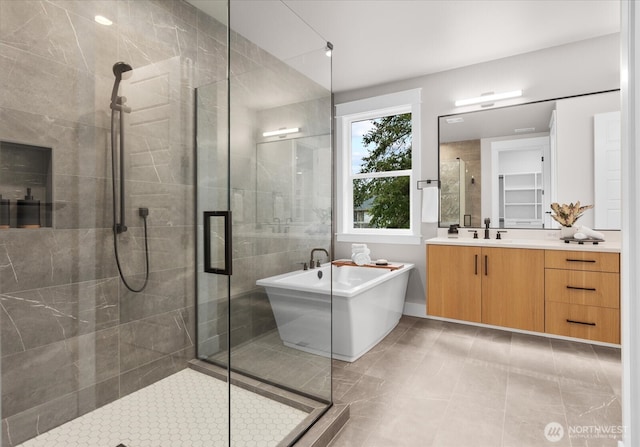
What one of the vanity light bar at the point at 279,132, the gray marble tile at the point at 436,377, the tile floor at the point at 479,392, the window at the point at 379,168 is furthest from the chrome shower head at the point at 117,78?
the window at the point at 379,168

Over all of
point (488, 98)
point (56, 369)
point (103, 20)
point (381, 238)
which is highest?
point (488, 98)

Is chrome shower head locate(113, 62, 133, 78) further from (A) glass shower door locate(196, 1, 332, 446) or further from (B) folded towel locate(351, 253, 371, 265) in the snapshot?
(B) folded towel locate(351, 253, 371, 265)

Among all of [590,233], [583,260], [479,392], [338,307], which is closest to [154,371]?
[338,307]

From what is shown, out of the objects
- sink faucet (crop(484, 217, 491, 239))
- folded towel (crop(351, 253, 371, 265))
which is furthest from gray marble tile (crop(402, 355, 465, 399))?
sink faucet (crop(484, 217, 491, 239))

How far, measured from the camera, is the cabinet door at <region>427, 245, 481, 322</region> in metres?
3.24

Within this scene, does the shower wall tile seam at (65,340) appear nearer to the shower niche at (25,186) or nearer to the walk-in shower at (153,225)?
the walk-in shower at (153,225)

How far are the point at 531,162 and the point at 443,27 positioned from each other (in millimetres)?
1536

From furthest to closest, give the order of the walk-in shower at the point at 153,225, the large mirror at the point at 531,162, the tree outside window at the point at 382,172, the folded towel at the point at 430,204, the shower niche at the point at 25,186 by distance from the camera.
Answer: the tree outside window at the point at 382,172 < the folded towel at the point at 430,204 < the large mirror at the point at 531,162 < the walk-in shower at the point at 153,225 < the shower niche at the point at 25,186

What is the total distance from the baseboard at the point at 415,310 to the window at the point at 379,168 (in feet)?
2.27

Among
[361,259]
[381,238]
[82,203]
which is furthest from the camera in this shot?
[381,238]

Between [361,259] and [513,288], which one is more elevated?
[361,259]

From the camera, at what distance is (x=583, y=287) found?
9.11 feet

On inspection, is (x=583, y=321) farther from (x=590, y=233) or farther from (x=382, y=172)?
(x=382, y=172)

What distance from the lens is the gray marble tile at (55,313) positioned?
1.44 m
